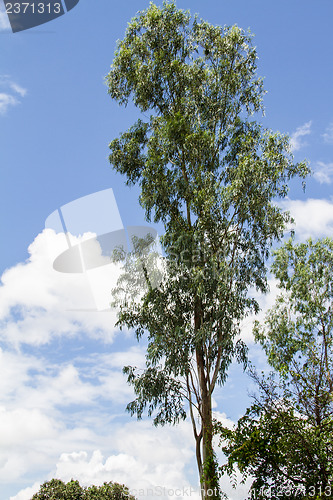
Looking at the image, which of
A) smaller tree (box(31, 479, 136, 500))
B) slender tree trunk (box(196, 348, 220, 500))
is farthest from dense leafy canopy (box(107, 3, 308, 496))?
smaller tree (box(31, 479, 136, 500))

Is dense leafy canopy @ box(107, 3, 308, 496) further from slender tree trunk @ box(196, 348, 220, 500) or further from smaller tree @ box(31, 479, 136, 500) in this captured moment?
smaller tree @ box(31, 479, 136, 500)

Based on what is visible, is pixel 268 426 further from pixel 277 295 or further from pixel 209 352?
pixel 277 295

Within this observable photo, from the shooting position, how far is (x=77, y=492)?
16188 mm

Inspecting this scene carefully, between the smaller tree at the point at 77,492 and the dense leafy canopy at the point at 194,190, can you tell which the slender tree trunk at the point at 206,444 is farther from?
the smaller tree at the point at 77,492

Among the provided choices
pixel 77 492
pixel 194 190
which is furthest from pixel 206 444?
pixel 77 492

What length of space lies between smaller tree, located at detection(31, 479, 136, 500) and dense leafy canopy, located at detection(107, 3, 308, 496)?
27.1 feet

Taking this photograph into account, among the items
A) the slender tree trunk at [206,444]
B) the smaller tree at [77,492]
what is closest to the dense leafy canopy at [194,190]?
the slender tree trunk at [206,444]

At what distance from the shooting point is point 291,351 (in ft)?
45.4

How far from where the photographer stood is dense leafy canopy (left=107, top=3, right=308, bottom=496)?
9.97 m

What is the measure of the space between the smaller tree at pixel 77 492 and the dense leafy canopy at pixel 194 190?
825cm

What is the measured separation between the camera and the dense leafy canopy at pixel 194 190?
32.7 feet

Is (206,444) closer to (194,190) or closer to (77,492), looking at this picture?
(194,190)

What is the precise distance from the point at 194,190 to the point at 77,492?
1244 cm

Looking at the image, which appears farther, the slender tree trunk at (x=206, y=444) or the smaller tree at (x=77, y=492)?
the smaller tree at (x=77, y=492)
